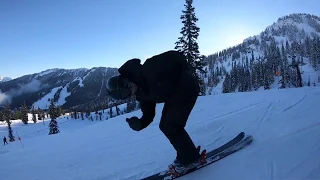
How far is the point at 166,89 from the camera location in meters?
3.25

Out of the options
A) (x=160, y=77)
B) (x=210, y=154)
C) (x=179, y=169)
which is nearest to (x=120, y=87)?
(x=160, y=77)

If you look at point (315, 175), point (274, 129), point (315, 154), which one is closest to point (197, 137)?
point (274, 129)

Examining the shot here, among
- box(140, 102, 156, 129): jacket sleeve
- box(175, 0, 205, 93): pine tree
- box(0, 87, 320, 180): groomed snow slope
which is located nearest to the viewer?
box(0, 87, 320, 180): groomed snow slope

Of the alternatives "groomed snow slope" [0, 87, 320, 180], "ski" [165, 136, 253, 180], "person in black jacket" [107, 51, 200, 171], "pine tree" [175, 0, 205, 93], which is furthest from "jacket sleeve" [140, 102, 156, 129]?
"pine tree" [175, 0, 205, 93]

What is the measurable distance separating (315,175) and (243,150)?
139 cm

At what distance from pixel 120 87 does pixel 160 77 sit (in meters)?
0.53

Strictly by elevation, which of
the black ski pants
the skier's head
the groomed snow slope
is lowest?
the groomed snow slope

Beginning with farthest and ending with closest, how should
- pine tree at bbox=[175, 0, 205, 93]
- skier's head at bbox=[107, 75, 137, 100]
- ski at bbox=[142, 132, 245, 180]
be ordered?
pine tree at bbox=[175, 0, 205, 93] → ski at bbox=[142, 132, 245, 180] → skier's head at bbox=[107, 75, 137, 100]

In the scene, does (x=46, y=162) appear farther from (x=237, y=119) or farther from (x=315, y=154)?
(x=315, y=154)

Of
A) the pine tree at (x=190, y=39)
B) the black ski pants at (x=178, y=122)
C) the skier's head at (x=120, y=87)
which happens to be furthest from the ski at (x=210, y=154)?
the pine tree at (x=190, y=39)

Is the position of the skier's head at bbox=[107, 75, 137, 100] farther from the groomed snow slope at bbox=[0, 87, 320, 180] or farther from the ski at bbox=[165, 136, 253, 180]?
the groomed snow slope at bbox=[0, 87, 320, 180]

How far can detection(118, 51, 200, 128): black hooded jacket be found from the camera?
10.6 ft

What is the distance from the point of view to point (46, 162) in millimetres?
6625

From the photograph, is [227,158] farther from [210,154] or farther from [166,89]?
[166,89]
